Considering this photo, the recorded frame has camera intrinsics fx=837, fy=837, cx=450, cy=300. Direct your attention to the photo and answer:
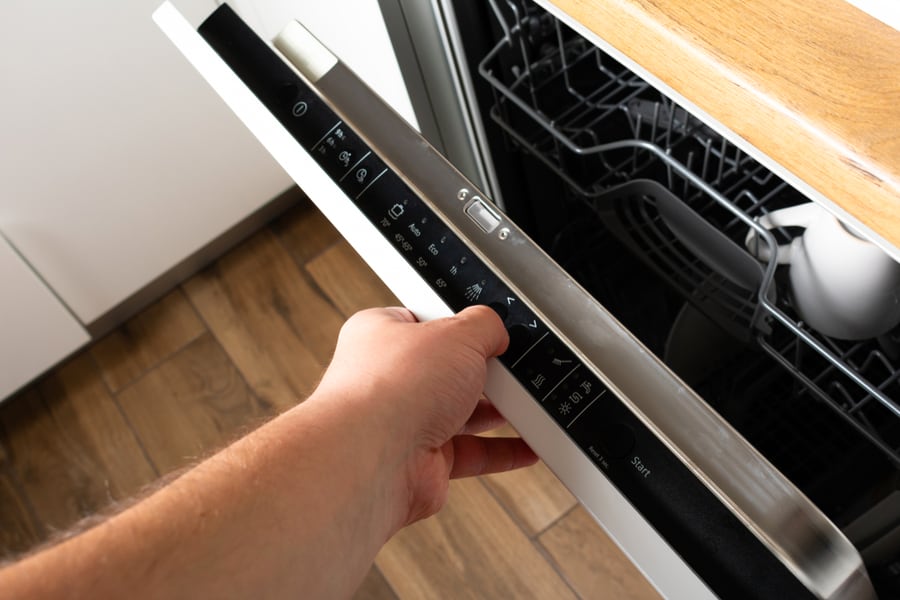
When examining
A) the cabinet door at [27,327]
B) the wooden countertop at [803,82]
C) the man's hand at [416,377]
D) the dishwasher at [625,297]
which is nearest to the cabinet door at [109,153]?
the cabinet door at [27,327]

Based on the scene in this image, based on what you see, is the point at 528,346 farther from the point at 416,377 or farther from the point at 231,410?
the point at 231,410

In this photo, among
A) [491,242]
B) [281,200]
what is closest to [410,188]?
[491,242]

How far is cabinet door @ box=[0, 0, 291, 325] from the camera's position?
990 mm

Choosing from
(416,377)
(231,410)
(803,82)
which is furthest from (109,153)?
(803,82)

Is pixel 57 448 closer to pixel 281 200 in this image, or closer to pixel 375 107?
pixel 281 200

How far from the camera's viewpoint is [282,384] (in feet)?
4.27

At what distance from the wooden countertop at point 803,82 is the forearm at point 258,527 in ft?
0.73

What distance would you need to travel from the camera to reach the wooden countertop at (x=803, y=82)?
32 cm

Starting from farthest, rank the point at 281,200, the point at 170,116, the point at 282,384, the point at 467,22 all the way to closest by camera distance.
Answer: the point at 281,200 → the point at 282,384 → the point at 170,116 → the point at 467,22

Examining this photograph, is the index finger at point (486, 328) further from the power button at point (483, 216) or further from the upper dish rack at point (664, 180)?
the upper dish rack at point (664, 180)

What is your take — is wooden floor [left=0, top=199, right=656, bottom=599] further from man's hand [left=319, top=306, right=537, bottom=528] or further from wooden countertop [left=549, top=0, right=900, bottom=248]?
wooden countertop [left=549, top=0, right=900, bottom=248]

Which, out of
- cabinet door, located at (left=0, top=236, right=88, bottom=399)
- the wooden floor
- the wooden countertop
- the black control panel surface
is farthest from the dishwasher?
cabinet door, located at (left=0, top=236, right=88, bottom=399)

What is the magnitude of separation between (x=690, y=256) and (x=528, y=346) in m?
0.27

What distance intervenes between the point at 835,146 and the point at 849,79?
0.03 m
